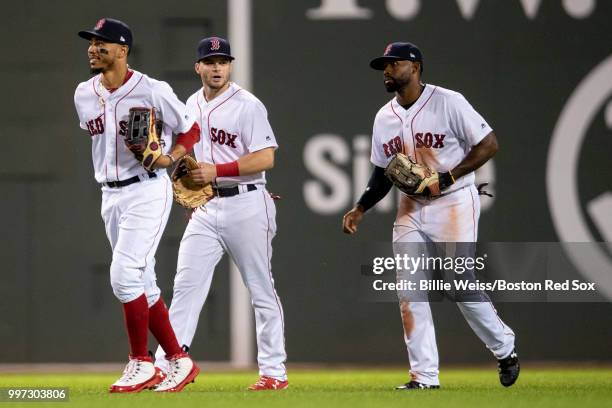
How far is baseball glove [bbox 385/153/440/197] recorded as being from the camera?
6684mm

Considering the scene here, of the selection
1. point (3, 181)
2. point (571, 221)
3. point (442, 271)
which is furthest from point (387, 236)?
point (3, 181)

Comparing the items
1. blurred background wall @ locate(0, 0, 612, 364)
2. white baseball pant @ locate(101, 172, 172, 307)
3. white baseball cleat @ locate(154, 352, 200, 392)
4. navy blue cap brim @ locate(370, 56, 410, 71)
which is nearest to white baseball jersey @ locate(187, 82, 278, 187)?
white baseball pant @ locate(101, 172, 172, 307)

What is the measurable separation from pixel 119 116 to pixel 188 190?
0.62 meters

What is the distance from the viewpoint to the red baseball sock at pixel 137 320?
6281 mm

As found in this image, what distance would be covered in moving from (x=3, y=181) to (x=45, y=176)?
0.29 m

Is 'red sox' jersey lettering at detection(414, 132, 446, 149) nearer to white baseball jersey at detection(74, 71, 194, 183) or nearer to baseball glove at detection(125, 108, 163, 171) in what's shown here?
white baseball jersey at detection(74, 71, 194, 183)

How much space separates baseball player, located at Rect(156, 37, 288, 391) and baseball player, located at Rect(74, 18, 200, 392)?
0.26 m

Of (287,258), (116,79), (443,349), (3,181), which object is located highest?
(116,79)

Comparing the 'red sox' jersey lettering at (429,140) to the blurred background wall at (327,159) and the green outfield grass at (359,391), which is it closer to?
the green outfield grass at (359,391)

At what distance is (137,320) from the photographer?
629 cm

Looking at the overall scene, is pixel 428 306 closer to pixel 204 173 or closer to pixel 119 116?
pixel 204 173

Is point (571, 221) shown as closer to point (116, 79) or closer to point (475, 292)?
point (475, 292)

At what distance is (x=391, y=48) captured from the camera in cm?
686

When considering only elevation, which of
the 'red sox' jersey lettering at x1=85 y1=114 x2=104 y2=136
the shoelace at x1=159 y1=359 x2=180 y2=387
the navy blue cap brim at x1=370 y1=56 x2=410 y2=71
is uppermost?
the navy blue cap brim at x1=370 y1=56 x2=410 y2=71
